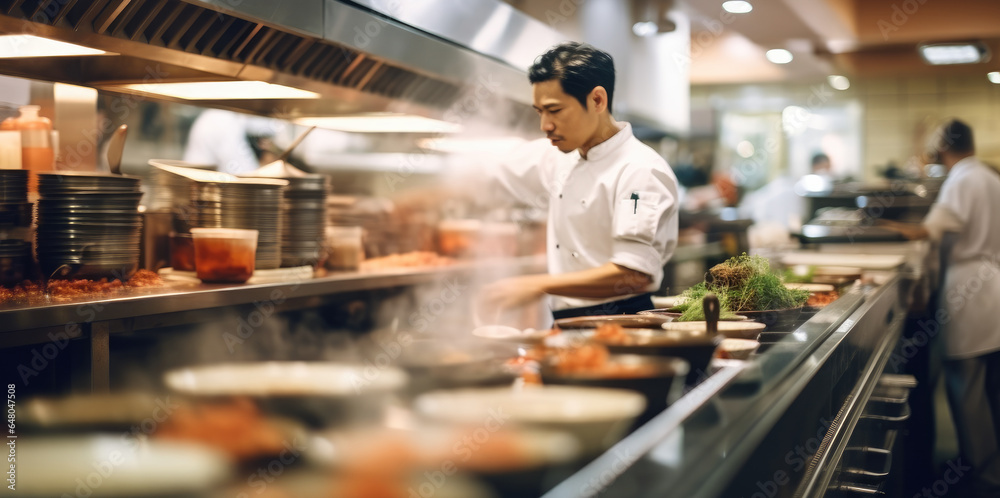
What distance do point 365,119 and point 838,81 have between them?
848 centimetres

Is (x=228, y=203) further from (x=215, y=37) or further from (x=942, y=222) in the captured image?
(x=942, y=222)

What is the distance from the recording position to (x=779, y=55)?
28.2 feet

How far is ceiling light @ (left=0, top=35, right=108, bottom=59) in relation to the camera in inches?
89.6

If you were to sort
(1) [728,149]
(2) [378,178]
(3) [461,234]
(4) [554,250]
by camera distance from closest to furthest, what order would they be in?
1. (4) [554,250]
2. (3) [461,234]
3. (2) [378,178]
4. (1) [728,149]

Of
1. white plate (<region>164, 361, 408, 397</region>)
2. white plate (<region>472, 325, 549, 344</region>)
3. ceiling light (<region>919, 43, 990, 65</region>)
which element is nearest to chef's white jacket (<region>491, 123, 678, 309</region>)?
white plate (<region>472, 325, 549, 344</region>)

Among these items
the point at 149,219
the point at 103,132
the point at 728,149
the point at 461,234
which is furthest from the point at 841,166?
the point at 149,219

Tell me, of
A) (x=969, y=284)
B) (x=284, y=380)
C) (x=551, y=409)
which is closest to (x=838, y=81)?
(x=969, y=284)

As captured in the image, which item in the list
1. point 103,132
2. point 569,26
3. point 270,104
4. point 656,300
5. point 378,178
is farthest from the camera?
point 378,178

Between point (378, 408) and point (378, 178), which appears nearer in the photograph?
point (378, 408)

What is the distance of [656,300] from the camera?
2541 millimetres

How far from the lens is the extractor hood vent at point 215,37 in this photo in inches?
79.6

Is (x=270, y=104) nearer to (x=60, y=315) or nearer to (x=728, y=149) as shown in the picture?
(x=60, y=315)

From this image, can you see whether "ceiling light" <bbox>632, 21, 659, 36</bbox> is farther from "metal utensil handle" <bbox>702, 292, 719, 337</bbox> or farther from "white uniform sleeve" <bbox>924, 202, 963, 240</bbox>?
"metal utensil handle" <bbox>702, 292, 719, 337</bbox>

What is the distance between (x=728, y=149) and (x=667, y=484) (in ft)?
39.8
